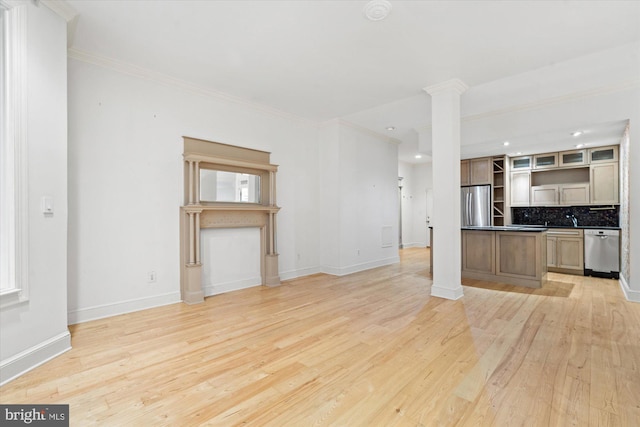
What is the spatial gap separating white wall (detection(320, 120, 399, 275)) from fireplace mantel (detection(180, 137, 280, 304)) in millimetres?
1288

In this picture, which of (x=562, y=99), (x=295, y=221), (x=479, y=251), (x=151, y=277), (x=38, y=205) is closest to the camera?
(x=38, y=205)

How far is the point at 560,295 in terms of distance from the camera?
410 cm

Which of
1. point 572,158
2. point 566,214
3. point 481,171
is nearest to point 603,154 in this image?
point 572,158

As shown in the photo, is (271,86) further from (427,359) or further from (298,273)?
(427,359)

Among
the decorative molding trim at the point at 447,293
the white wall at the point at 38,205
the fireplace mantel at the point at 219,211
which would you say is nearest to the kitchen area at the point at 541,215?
the decorative molding trim at the point at 447,293

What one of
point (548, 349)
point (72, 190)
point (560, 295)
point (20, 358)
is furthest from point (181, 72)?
point (560, 295)

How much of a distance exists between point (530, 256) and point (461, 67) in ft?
9.85

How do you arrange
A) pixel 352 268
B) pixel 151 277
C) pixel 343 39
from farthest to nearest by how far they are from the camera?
1. pixel 352 268
2. pixel 151 277
3. pixel 343 39

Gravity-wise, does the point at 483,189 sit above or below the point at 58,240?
above

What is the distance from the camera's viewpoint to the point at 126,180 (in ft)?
11.2

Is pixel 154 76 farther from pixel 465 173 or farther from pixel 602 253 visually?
pixel 602 253

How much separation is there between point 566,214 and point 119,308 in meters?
8.15

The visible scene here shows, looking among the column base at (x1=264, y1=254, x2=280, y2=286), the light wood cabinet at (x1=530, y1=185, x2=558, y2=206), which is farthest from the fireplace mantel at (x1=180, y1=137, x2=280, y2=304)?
the light wood cabinet at (x1=530, y1=185, x2=558, y2=206)

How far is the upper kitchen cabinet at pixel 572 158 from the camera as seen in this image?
5879 mm
